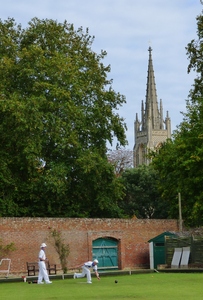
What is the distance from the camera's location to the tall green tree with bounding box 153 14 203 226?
40938mm

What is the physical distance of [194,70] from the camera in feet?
116

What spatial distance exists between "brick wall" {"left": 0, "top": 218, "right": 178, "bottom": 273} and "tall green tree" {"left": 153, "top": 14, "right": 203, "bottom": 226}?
2261 mm

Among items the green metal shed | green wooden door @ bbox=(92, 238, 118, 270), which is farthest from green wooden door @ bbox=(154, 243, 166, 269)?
green wooden door @ bbox=(92, 238, 118, 270)

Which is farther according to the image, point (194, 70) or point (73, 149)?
point (73, 149)

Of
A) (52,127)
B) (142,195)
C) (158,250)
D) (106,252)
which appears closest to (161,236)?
(158,250)

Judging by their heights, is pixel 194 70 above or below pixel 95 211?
above

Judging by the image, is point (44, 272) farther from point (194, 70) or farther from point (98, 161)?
point (98, 161)

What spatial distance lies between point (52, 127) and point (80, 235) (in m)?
7.76

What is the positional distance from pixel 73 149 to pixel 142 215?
24495mm

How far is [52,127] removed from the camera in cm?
4200

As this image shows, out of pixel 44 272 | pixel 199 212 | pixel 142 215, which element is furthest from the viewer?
pixel 142 215

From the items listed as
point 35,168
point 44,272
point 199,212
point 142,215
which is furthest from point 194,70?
point 142,215

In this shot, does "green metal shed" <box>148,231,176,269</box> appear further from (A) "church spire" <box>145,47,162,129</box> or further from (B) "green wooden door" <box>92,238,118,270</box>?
(A) "church spire" <box>145,47,162,129</box>

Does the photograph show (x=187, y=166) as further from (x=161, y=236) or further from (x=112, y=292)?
(x=112, y=292)
